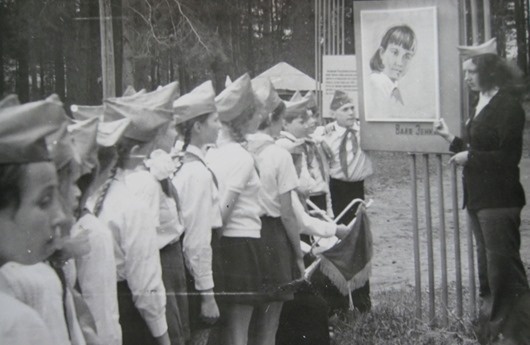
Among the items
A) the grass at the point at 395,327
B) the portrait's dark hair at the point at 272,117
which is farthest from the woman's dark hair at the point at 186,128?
the grass at the point at 395,327

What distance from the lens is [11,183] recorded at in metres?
0.92

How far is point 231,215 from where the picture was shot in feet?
7.30

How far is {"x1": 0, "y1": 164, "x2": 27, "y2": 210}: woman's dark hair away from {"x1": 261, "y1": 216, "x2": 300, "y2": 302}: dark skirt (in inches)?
56.2

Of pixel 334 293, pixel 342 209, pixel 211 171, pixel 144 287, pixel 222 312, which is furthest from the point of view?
pixel 342 209

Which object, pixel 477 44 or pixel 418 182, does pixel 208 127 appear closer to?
pixel 477 44

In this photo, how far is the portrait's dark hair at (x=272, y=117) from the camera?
2.49 meters

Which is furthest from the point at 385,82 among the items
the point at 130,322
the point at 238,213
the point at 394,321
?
the point at 130,322

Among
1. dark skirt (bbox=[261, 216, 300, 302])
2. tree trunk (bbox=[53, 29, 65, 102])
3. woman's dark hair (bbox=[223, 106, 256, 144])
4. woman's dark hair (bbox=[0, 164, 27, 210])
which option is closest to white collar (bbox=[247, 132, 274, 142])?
woman's dark hair (bbox=[223, 106, 256, 144])

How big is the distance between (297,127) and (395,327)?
86cm

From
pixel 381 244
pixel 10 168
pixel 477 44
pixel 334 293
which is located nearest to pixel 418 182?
pixel 381 244

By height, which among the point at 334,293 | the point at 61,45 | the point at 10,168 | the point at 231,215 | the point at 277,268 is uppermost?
the point at 61,45

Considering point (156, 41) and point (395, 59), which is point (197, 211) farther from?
point (395, 59)

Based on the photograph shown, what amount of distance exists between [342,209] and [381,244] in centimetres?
38

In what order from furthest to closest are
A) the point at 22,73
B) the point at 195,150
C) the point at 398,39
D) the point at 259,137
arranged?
the point at 398,39 < the point at 259,137 < the point at 195,150 < the point at 22,73
